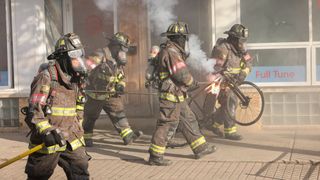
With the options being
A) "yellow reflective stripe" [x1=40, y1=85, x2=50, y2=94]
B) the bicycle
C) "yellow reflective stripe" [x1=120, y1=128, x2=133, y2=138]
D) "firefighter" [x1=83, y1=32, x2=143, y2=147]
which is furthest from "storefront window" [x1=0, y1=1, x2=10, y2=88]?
"yellow reflective stripe" [x1=40, y1=85, x2=50, y2=94]

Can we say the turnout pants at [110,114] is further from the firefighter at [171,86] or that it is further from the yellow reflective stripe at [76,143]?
the yellow reflective stripe at [76,143]

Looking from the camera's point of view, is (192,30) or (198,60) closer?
(198,60)

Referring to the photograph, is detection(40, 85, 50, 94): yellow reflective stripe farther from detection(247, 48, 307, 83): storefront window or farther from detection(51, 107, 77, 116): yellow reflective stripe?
detection(247, 48, 307, 83): storefront window

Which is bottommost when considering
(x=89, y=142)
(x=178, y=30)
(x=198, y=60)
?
(x=89, y=142)

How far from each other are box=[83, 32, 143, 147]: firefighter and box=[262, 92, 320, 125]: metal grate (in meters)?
2.77

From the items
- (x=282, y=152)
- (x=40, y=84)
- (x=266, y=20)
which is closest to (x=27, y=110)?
(x=40, y=84)

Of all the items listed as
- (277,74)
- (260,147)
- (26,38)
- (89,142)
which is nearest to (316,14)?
(277,74)

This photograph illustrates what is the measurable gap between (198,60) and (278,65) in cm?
157

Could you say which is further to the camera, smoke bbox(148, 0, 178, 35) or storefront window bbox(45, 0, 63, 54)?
storefront window bbox(45, 0, 63, 54)

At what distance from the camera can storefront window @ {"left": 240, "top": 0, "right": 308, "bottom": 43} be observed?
10.1 m

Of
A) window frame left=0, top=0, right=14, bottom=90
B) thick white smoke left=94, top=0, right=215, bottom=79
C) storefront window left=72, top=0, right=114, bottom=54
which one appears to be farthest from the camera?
storefront window left=72, top=0, right=114, bottom=54

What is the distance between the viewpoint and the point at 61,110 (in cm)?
530

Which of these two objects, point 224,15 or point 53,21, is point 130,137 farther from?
point 53,21

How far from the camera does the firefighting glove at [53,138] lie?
4922 mm
